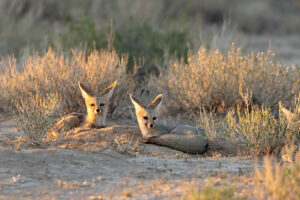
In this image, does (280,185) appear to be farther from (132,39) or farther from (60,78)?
(132,39)

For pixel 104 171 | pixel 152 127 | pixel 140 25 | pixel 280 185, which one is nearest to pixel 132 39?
pixel 140 25

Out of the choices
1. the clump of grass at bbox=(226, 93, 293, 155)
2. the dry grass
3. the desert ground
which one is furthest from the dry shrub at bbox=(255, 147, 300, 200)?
the dry grass

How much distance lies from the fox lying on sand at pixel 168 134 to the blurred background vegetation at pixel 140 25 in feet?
5.33

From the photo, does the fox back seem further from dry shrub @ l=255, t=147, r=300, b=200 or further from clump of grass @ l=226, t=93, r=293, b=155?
dry shrub @ l=255, t=147, r=300, b=200

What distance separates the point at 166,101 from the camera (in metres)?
10.4

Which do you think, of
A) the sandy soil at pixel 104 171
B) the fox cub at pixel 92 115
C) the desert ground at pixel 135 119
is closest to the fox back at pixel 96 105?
the fox cub at pixel 92 115

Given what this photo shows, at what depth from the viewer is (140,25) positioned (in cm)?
1378

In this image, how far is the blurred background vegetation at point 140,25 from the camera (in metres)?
12.9

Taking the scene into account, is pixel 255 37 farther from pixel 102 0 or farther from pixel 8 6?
pixel 8 6

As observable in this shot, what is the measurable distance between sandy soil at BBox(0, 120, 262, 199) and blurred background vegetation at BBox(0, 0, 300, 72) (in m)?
2.91

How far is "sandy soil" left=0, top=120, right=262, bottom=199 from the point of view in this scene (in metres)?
4.96

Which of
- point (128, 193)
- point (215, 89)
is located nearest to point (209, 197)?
point (128, 193)

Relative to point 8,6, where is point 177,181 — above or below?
below

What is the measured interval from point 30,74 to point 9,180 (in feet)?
13.7
